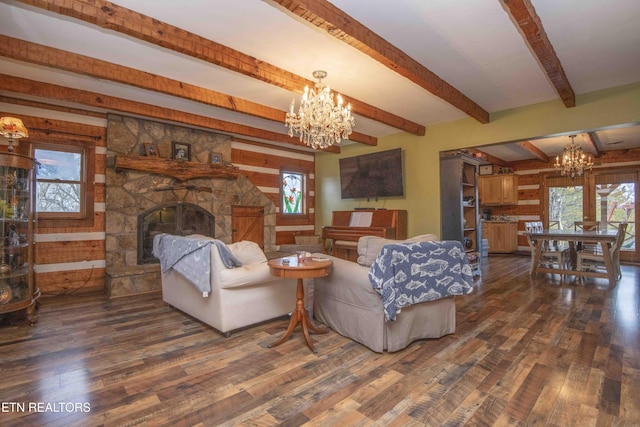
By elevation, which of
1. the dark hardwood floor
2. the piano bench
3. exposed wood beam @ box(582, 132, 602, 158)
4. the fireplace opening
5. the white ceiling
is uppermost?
the white ceiling

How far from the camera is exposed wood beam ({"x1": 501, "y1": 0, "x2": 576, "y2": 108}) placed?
2.15 meters

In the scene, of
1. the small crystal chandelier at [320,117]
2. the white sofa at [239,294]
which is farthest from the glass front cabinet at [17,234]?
the small crystal chandelier at [320,117]

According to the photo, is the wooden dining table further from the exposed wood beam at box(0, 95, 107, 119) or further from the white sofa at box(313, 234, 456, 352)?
the exposed wood beam at box(0, 95, 107, 119)

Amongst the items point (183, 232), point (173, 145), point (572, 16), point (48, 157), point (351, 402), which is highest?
point (572, 16)

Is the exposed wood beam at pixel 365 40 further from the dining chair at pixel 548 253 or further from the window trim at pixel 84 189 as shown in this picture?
the window trim at pixel 84 189

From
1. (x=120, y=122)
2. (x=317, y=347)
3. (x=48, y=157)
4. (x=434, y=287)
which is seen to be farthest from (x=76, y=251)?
(x=434, y=287)

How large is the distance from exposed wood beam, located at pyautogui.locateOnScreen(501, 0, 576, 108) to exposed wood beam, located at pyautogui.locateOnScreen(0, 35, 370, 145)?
3.10 metres

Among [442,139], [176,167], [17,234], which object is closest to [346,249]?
[442,139]

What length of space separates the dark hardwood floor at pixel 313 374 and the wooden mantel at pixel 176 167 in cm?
213

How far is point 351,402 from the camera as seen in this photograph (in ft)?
6.21

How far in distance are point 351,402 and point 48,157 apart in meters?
4.84

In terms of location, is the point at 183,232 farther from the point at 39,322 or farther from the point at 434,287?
the point at 434,287

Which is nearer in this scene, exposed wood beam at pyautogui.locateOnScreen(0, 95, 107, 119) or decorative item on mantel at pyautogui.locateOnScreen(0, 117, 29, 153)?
decorative item on mantel at pyautogui.locateOnScreen(0, 117, 29, 153)

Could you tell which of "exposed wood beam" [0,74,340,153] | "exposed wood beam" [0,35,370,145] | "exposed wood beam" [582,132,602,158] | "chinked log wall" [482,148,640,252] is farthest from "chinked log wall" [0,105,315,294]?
"chinked log wall" [482,148,640,252]
